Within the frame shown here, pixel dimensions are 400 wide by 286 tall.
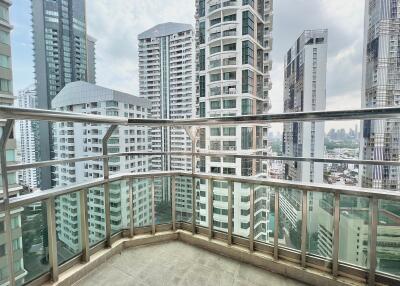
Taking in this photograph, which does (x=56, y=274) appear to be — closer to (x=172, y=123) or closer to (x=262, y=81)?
(x=172, y=123)

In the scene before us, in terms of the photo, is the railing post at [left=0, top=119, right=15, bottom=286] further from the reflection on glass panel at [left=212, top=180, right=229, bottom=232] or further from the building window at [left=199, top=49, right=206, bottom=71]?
the building window at [left=199, top=49, right=206, bottom=71]

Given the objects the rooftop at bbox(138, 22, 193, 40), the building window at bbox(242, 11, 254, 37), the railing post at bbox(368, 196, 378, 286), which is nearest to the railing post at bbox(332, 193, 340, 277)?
the railing post at bbox(368, 196, 378, 286)

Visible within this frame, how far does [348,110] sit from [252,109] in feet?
73.2

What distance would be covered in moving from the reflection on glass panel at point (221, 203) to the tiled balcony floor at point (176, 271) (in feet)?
0.93

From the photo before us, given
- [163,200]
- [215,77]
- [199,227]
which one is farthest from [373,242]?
[215,77]

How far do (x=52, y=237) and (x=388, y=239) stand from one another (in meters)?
2.45

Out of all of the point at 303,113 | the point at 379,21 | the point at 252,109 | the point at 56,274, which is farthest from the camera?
the point at 252,109

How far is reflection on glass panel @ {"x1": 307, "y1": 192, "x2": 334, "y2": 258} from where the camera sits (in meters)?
1.48

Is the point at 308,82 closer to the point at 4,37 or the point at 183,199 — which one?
the point at 183,199

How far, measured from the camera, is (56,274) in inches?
55.6

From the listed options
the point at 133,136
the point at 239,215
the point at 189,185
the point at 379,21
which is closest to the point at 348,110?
the point at 239,215

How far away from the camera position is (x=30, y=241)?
1.36 meters

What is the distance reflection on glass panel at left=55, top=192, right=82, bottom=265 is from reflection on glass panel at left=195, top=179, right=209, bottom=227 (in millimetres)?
1145

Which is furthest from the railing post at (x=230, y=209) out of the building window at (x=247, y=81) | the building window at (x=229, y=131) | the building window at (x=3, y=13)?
the building window at (x=3, y=13)
